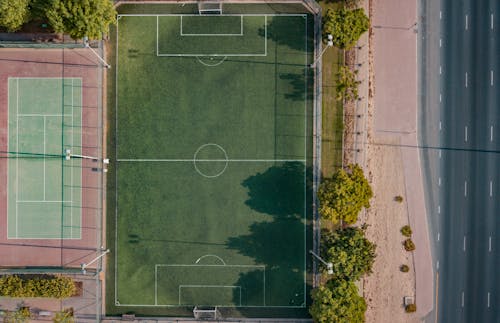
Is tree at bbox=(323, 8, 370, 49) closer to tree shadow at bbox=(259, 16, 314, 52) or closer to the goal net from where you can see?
tree shadow at bbox=(259, 16, 314, 52)

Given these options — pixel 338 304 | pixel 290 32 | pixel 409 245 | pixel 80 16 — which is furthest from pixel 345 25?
pixel 338 304

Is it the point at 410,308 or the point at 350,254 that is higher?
the point at 350,254

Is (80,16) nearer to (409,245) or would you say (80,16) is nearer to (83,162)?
(83,162)

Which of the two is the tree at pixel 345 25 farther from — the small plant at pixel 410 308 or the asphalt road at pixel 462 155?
the small plant at pixel 410 308


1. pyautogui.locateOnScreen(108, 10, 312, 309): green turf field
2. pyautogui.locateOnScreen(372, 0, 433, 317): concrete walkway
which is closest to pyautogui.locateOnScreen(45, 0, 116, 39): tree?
pyautogui.locateOnScreen(108, 10, 312, 309): green turf field

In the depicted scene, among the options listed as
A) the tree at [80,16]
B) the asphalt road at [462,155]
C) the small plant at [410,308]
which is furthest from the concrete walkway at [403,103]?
the tree at [80,16]

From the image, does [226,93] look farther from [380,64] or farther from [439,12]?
[439,12]
